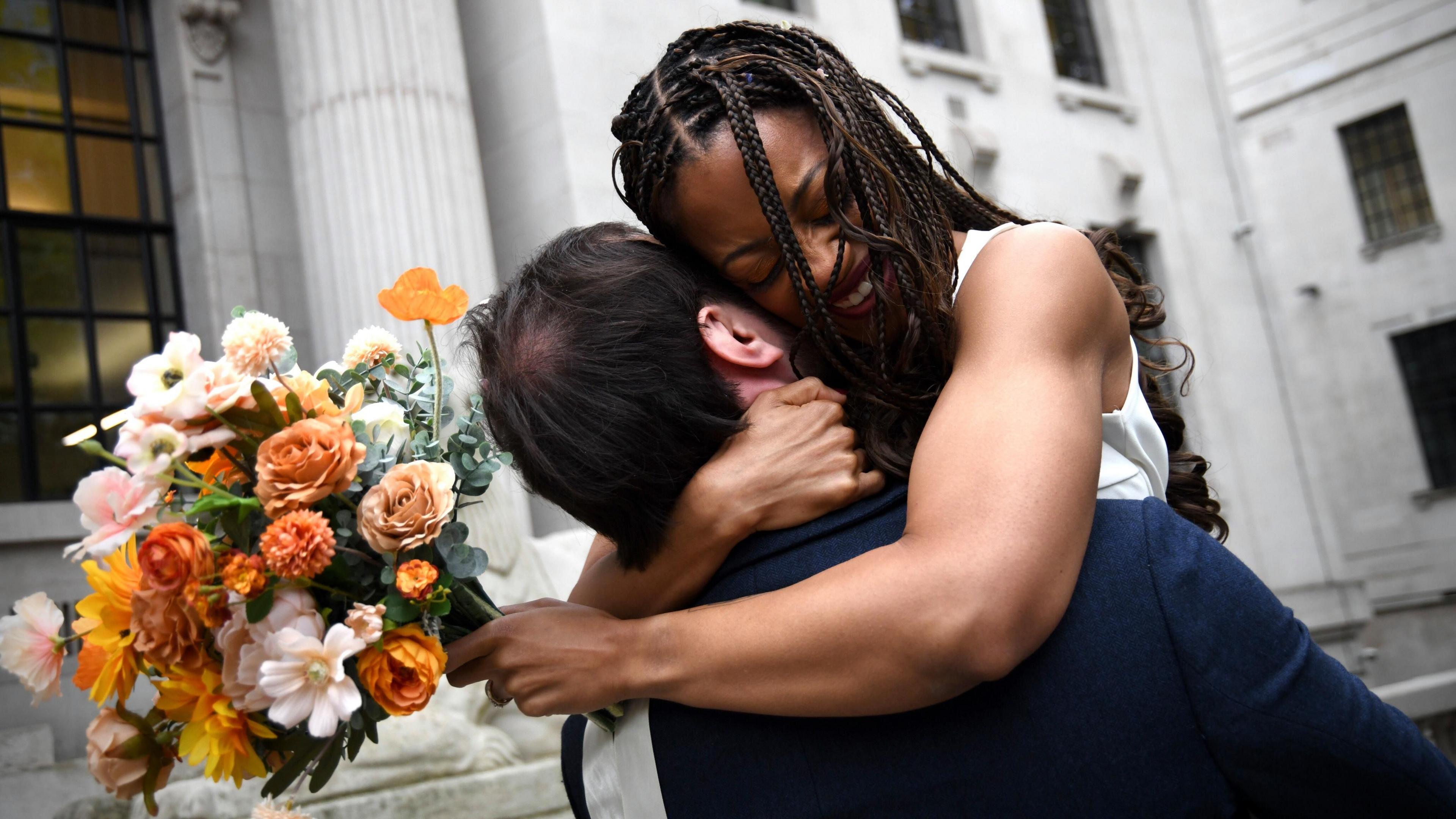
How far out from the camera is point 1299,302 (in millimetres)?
24062

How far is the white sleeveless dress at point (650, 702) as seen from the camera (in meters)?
1.55

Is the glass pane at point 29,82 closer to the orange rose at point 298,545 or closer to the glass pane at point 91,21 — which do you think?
the glass pane at point 91,21

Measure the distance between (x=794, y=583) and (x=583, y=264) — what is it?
616 mm

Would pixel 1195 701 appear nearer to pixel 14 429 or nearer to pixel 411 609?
pixel 411 609

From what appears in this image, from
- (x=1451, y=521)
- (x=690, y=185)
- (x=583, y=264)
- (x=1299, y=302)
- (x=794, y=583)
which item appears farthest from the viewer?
(x=1299, y=302)

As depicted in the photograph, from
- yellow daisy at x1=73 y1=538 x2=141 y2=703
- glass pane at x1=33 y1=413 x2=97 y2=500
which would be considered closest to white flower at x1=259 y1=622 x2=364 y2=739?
yellow daisy at x1=73 y1=538 x2=141 y2=703

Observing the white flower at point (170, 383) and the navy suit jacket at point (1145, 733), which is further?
the white flower at point (170, 383)

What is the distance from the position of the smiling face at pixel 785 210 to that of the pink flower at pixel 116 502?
37.6 inches

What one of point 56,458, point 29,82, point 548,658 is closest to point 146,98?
point 29,82

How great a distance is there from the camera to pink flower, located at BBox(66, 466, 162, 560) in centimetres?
150

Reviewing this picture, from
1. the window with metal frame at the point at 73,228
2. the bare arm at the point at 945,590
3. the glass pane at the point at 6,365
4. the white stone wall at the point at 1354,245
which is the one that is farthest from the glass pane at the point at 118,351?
the white stone wall at the point at 1354,245

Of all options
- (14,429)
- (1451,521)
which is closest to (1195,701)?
(14,429)

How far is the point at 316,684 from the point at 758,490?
653 mm

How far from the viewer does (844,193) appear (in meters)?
1.88
